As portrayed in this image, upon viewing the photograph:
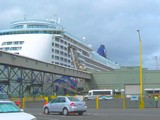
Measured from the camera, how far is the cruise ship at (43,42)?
86688 millimetres

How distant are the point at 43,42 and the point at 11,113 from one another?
78.3 meters

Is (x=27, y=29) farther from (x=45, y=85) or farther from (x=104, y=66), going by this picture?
(x=104, y=66)

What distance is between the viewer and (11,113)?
10.9 metres

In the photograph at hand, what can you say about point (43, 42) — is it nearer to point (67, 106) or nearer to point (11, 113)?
point (67, 106)

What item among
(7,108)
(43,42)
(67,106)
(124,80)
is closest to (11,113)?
(7,108)

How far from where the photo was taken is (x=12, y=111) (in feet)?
37.1

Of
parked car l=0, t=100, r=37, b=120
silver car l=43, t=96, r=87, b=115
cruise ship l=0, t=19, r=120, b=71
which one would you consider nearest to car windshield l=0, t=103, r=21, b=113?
parked car l=0, t=100, r=37, b=120

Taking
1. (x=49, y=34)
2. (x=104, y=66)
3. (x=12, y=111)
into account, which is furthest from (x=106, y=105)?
(x=104, y=66)

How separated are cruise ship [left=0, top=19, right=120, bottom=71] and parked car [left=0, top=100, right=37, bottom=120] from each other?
7368 cm

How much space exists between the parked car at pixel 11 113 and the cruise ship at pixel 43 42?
73.7 meters

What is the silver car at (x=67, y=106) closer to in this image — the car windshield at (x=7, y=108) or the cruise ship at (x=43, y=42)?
the car windshield at (x=7, y=108)

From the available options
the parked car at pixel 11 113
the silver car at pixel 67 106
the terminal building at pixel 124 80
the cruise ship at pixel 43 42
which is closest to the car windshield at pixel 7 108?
the parked car at pixel 11 113

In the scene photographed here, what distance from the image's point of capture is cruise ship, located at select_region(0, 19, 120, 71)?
86.7 m

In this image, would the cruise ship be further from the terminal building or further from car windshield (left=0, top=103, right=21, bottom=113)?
car windshield (left=0, top=103, right=21, bottom=113)
